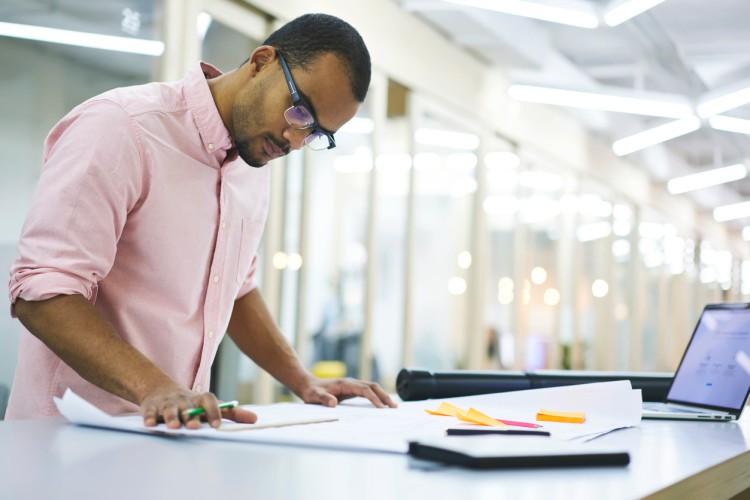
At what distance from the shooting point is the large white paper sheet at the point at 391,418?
101cm

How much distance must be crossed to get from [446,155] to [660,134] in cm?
230

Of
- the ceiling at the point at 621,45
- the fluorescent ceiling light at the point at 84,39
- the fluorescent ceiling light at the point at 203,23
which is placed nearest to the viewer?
the fluorescent ceiling light at the point at 84,39

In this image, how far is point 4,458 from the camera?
33.0 inches

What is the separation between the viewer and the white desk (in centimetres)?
72

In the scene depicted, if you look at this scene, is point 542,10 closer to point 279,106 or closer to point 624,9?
point 624,9

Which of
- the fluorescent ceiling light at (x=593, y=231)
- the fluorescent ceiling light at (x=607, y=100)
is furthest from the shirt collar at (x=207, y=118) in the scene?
the fluorescent ceiling light at (x=593, y=231)

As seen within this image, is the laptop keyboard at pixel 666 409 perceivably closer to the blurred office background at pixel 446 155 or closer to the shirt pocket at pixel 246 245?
the shirt pocket at pixel 246 245

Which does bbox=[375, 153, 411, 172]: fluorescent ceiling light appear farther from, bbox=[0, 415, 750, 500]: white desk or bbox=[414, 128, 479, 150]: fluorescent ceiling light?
bbox=[0, 415, 750, 500]: white desk

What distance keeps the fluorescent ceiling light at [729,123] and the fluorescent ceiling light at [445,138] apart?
2.11 meters

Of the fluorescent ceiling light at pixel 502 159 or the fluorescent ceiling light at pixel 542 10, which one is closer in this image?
the fluorescent ceiling light at pixel 542 10

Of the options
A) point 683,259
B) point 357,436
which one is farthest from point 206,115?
point 683,259

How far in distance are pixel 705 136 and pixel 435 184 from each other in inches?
209

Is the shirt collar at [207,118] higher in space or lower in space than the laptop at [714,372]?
higher

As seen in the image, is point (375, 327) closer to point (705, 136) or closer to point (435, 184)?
point (435, 184)
